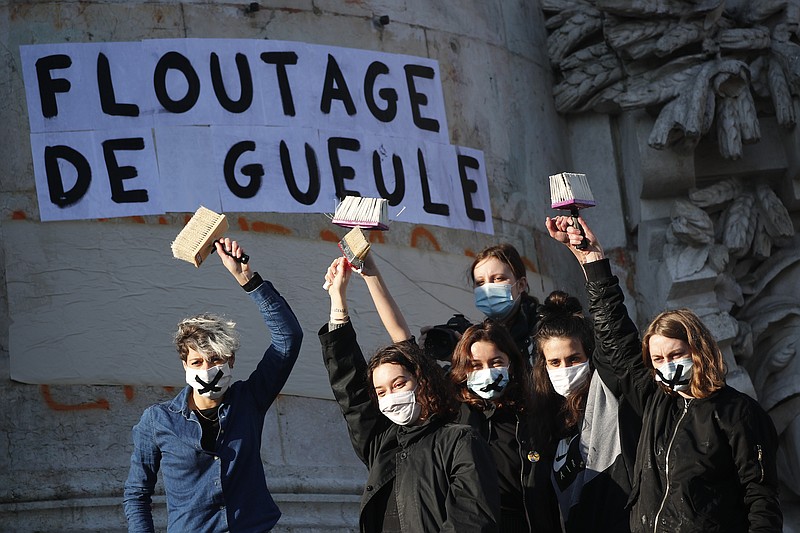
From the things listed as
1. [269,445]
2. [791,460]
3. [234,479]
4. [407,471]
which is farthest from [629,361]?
[791,460]

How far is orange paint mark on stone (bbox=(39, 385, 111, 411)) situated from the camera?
10.6 metres

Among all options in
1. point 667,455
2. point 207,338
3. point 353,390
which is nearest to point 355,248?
point 353,390

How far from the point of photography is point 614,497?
7586 mm

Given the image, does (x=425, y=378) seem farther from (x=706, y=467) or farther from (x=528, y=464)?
(x=706, y=467)

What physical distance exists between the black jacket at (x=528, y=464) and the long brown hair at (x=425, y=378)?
0.63 feet

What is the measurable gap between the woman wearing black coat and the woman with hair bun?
0.17 meters

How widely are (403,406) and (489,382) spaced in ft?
1.42

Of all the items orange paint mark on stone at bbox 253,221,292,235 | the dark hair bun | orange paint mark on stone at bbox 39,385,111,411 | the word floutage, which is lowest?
orange paint mark on stone at bbox 39,385,111,411

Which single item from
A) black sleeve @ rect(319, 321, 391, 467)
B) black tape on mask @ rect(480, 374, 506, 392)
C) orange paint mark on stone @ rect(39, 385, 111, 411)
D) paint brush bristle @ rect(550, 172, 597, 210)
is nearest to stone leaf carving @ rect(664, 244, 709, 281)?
orange paint mark on stone @ rect(39, 385, 111, 411)

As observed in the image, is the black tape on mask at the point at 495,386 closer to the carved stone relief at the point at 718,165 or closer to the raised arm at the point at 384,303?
the raised arm at the point at 384,303

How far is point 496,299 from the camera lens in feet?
28.3

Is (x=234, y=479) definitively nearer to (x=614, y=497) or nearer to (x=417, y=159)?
(x=614, y=497)

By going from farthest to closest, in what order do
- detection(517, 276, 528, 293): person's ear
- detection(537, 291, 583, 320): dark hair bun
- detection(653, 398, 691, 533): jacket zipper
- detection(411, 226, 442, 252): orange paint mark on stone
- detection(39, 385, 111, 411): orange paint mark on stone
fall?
detection(411, 226, 442, 252): orange paint mark on stone, detection(39, 385, 111, 411): orange paint mark on stone, detection(517, 276, 528, 293): person's ear, detection(537, 291, 583, 320): dark hair bun, detection(653, 398, 691, 533): jacket zipper

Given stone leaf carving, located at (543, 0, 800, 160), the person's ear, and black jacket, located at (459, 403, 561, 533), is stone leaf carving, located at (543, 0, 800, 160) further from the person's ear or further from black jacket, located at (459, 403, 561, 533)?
black jacket, located at (459, 403, 561, 533)
